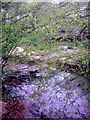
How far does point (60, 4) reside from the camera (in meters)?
2.74

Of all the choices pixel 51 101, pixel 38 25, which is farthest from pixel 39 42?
pixel 51 101

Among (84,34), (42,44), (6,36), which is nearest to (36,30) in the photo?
(42,44)

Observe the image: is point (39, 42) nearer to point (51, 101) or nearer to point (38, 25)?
point (38, 25)

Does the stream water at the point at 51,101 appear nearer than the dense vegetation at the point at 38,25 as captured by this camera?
No

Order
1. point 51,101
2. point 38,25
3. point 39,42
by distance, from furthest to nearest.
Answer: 1. point 51,101
2. point 39,42
3. point 38,25

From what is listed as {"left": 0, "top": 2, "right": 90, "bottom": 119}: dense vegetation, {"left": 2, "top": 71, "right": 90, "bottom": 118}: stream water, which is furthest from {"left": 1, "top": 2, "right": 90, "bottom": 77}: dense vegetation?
{"left": 2, "top": 71, "right": 90, "bottom": 118}: stream water

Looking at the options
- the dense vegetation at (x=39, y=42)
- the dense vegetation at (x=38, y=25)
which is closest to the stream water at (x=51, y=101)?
the dense vegetation at (x=39, y=42)

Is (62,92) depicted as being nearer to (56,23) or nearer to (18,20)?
Result: (56,23)

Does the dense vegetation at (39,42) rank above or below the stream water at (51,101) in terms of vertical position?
above

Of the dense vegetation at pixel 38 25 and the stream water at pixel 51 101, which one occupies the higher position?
the dense vegetation at pixel 38 25

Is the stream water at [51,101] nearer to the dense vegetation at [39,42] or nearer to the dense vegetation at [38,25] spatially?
the dense vegetation at [39,42]

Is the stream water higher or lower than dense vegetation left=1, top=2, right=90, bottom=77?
lower

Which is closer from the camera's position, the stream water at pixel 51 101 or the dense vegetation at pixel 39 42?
the dense vegetation at pixel 39 42

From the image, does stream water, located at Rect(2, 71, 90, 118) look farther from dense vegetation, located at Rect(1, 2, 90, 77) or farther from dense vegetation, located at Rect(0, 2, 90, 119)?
dense vegetation, located at Rect(1, 2, 90, 77)
